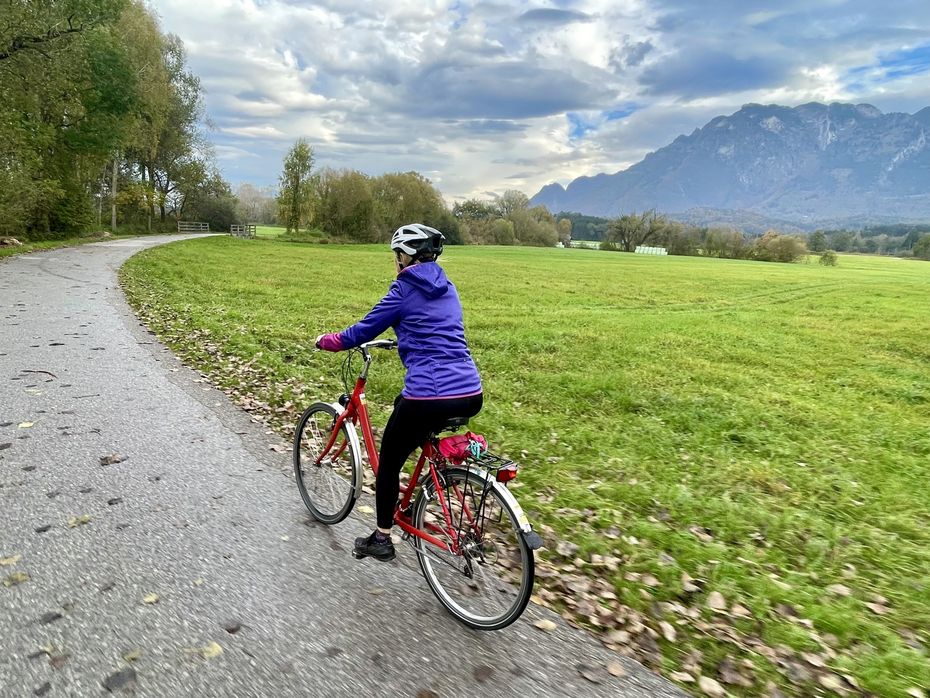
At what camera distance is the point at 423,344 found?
3.42m

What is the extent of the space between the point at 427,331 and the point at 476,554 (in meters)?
1.44

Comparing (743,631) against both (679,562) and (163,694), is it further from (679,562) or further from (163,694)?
(163,694)

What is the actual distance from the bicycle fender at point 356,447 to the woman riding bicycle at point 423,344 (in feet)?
2.16

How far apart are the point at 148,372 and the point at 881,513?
9.76 m

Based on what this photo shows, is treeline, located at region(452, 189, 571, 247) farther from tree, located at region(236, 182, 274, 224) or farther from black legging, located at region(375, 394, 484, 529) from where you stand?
black legging, located at region(375, 394, 484, 529)

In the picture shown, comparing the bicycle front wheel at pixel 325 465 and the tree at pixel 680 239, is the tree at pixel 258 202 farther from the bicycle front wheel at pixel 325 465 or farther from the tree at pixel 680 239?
the bicycle front wheel at pixel 325 465

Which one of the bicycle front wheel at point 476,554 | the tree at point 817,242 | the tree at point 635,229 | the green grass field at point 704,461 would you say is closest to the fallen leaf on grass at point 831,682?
the green grass field at point 704,461

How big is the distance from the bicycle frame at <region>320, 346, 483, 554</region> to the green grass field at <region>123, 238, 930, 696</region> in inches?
37.4

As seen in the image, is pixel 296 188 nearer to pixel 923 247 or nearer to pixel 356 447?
pixel 356 447

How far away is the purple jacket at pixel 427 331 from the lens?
3.35 m

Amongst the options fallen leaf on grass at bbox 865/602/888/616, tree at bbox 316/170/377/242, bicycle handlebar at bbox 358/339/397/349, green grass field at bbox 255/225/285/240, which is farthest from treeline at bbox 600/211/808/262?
bicycle handlebar at bbox 358/339/397/349

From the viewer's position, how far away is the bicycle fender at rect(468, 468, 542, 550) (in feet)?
9.71

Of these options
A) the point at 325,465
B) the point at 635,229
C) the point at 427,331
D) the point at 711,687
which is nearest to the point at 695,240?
the point at 635,229

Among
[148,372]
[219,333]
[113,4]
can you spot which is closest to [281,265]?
A: [113,4]
